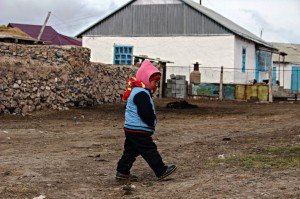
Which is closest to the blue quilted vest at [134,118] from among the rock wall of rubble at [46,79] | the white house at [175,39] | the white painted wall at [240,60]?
the rock wall of rubble at [46,79]

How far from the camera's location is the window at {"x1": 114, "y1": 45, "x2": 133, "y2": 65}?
1302 inches

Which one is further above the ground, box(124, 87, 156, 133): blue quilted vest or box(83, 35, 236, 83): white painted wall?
box(83, 35, 236, 83): white painted wall

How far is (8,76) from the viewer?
1620 centimetres

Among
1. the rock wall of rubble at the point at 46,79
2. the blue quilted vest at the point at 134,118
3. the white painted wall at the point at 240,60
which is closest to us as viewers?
the blue quilted vest at the point at 134,118

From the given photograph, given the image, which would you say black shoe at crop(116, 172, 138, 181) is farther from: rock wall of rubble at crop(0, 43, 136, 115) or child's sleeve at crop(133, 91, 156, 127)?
rock wall of rubble at crop(0, 43, 136, 115)

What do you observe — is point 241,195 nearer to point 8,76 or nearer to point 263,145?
point 263,145

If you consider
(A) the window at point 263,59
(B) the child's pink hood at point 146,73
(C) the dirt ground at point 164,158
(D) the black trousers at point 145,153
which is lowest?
(C) the dirt ground at point 164,158

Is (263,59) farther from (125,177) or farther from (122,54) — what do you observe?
(125,177)

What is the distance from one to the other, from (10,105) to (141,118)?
400 inches

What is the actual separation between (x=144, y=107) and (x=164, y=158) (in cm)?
192

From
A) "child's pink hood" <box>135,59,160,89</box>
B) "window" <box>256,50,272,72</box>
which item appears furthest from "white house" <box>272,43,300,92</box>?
"child's pink hood" <box>135,59,160,89</box>

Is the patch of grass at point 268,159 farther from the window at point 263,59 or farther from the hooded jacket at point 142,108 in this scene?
the window at point 263,59

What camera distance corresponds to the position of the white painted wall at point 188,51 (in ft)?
101

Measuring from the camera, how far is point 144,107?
6.63 m
